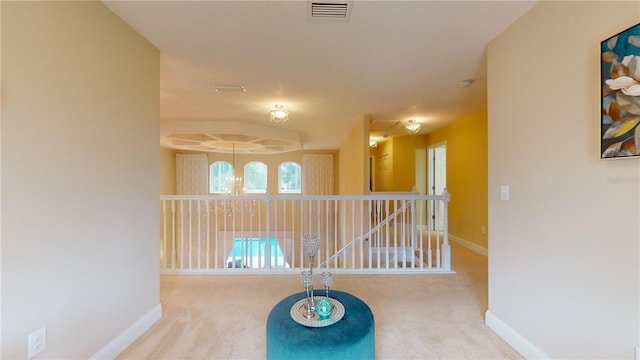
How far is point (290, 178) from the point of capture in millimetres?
9320

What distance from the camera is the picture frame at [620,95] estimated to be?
1.16 meters

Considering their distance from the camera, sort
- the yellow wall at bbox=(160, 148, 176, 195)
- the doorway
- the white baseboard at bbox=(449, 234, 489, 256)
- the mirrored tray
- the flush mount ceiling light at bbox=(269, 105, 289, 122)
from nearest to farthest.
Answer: the mirrored tray, the flush mount ceiling light at bbox=(269, 105, 289, 122), the white baseboard at bbox=(449, 234, 489, 256), the doorway, the yellow wall at bbox=(160, 148, 176, 195)

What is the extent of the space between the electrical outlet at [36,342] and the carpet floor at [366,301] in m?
0.58

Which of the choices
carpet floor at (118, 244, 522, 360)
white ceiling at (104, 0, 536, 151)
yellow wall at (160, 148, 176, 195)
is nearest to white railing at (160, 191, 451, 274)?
carpet floor at (118, 244, 522, 360)

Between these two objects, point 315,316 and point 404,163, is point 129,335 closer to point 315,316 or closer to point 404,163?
point 315,316

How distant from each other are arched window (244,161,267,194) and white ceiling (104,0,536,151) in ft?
16.3

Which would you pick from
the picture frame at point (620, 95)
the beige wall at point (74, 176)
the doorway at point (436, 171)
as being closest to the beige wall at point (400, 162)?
the doorway at point (436, 171)

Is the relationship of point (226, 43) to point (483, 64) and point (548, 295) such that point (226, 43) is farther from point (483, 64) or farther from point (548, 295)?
point (548, 295)

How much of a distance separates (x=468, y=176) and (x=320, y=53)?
3.85 metres

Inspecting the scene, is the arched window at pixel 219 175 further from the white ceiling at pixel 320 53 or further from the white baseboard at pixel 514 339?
the white baseboard at pixel 514 339

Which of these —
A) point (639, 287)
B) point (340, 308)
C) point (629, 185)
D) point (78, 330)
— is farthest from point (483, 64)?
point (78, 330)

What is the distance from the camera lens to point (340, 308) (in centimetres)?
163

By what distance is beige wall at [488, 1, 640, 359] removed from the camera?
1.26m

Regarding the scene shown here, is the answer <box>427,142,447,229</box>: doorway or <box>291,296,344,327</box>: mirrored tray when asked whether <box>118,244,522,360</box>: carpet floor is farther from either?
<box>427,142,447,229</box>: doorway
